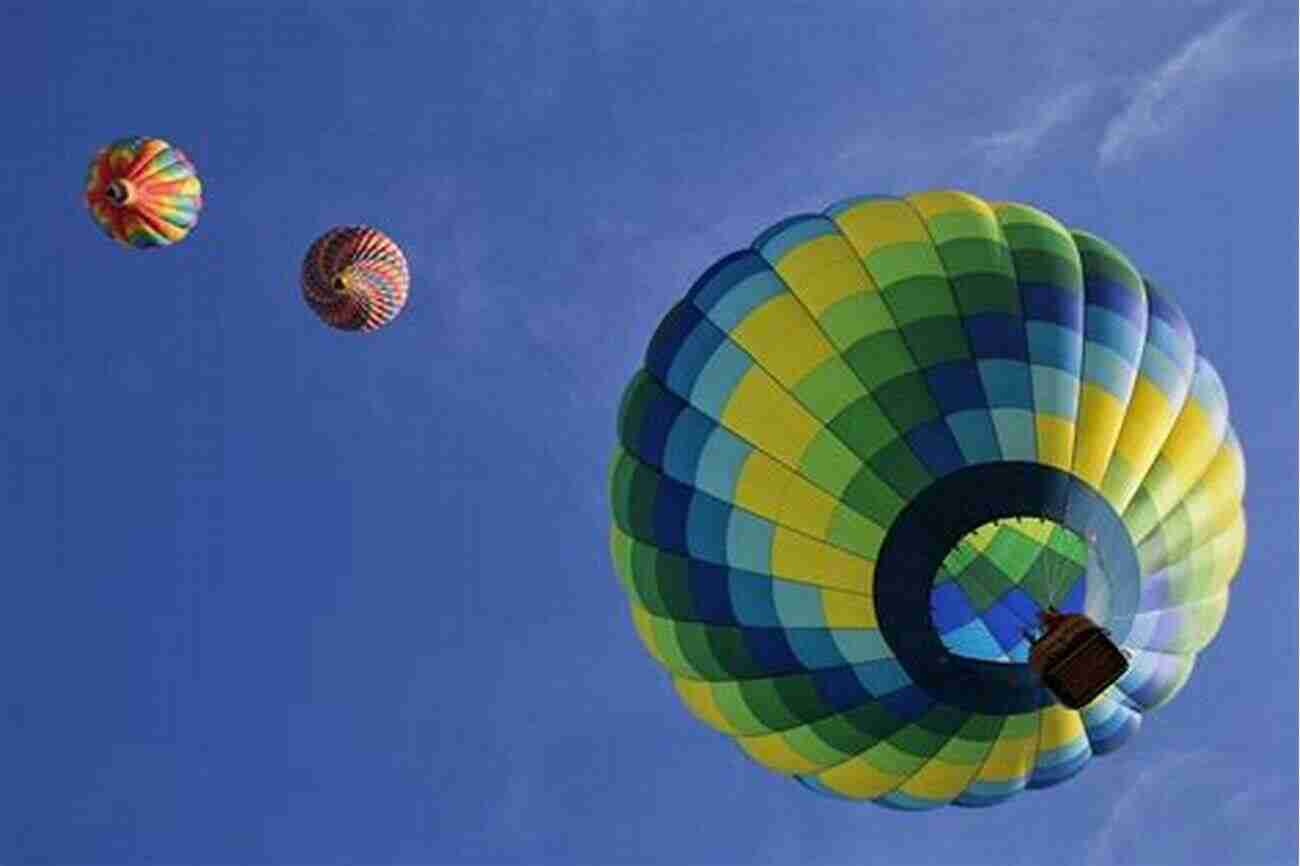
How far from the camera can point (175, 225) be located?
22.2m

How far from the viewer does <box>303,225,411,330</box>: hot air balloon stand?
861 inches

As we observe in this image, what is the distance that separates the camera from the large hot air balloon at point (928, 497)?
14.6 m

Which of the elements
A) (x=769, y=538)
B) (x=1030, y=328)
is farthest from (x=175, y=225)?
(x=1030, y=328)

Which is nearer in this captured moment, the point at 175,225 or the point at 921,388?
the point at 921,388

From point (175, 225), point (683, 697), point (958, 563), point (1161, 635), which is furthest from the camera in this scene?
point (175, 225)

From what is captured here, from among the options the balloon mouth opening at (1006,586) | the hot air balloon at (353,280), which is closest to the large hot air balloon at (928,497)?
the balloon mouth opening at (1006,586)

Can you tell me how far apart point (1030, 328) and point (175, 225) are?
13.1 meters

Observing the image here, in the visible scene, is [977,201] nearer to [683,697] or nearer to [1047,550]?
[1047,550]

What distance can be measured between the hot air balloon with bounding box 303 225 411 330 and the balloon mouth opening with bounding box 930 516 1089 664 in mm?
10544

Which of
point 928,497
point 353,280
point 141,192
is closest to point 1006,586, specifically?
point 928,497

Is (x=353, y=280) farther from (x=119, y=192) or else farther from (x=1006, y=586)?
(x=1006, y=586)

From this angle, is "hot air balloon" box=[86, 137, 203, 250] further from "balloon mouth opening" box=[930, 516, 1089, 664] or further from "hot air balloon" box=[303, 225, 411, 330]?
"balloon mouth opening" box=[930, 516, 1089, 664]

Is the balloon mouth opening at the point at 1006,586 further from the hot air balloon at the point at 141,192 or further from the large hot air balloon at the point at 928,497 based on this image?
the hot air balloon at the point at 141,192

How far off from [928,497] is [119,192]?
43.0 feet
